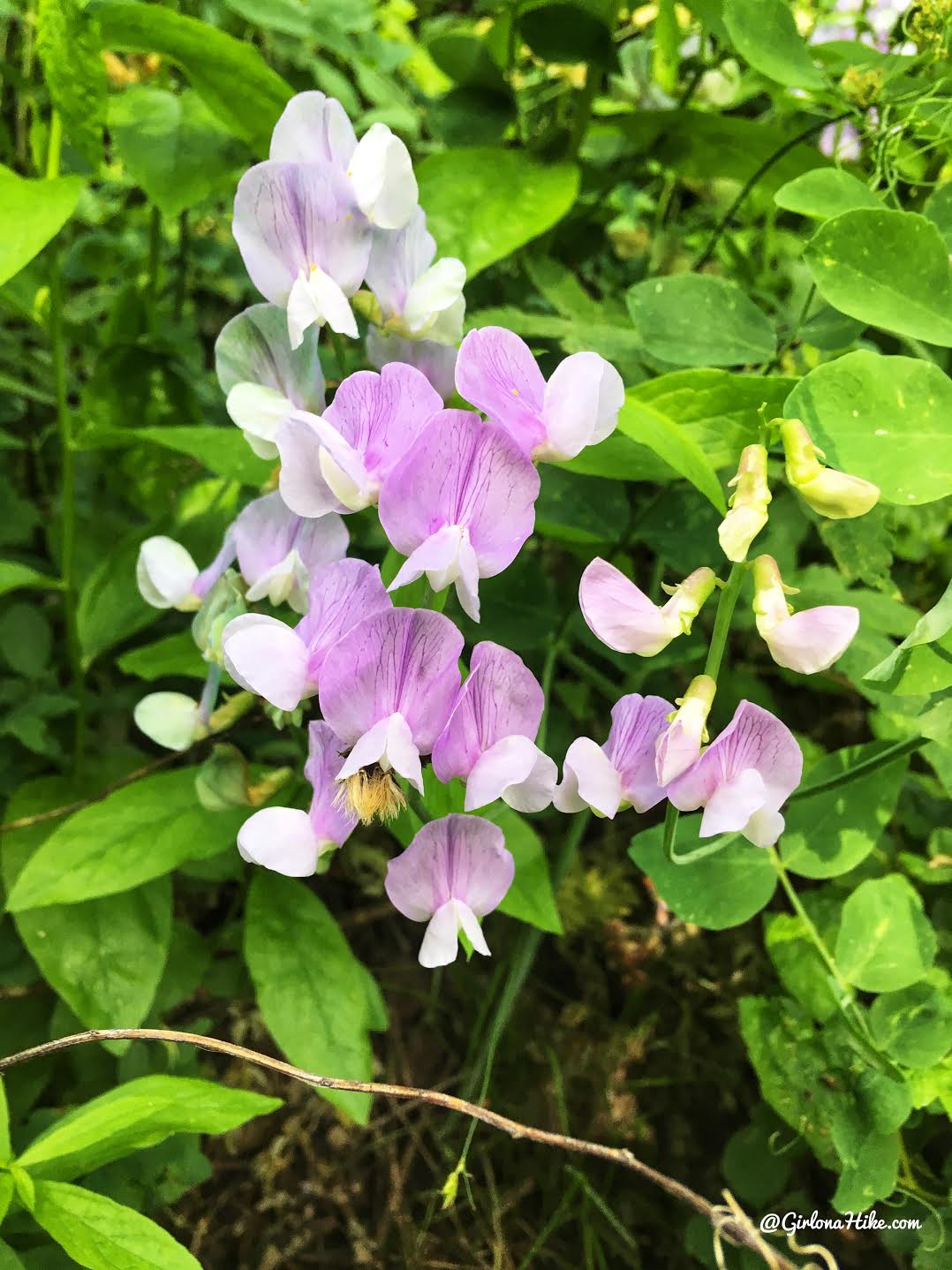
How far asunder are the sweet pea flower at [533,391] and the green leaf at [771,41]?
1.34 ft

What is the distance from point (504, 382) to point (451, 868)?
0.95ft

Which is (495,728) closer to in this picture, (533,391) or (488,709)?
(488,709)

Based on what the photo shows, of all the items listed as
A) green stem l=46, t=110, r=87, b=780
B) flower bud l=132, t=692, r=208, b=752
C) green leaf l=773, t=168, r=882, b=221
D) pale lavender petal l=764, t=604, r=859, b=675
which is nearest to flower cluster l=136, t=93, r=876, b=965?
pale lavender petal l=764, t=604, r=859, b=675

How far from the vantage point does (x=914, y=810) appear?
3.33 ft

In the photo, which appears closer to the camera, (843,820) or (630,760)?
(630,760)

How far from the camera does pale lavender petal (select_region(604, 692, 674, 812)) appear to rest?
0.55 m

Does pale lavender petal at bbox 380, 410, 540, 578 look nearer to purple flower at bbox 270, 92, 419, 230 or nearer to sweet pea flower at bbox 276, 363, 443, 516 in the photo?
sweet pea flower at bbox 276, 363, 443, 516

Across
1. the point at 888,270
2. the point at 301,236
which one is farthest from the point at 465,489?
the point at 888,270

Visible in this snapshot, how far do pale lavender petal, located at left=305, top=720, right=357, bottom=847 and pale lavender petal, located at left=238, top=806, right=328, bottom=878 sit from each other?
0.01m

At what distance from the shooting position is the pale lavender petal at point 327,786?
22.0 inches

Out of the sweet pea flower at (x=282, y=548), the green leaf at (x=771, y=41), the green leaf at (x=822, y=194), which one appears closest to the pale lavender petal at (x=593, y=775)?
the sweet pea flower at (x=282, y=548)

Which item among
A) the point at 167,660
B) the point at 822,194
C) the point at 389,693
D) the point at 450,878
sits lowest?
the point at 167,660

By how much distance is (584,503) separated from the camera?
0.90 m

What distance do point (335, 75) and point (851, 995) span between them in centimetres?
120
